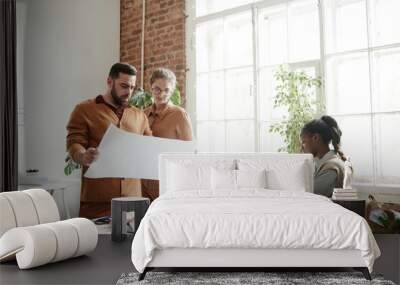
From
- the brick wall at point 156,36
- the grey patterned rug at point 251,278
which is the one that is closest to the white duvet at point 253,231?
the grey patterned rug at point 251,278

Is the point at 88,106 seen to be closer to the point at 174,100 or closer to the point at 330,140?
the point at 174,100

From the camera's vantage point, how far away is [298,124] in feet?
19.8

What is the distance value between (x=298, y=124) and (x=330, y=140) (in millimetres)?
419

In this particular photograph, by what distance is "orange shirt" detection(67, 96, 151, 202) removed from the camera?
6.69m

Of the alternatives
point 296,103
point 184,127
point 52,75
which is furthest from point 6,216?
point 296,103

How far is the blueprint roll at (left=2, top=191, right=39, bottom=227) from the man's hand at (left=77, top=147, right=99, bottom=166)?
197 cm

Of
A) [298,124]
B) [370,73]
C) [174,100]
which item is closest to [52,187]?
[174,100]

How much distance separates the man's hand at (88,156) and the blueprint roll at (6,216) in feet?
7.24

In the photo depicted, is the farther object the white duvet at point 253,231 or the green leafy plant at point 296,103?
the green leafy plant at point 296,103

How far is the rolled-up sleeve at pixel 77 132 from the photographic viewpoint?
680 centimetres

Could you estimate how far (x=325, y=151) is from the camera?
19.6 feet

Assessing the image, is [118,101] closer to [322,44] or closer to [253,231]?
[322,44]

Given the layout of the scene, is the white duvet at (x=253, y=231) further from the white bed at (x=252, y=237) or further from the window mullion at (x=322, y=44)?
the window mullion at (x=322, y=44)

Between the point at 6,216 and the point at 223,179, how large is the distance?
7.10 ft
